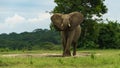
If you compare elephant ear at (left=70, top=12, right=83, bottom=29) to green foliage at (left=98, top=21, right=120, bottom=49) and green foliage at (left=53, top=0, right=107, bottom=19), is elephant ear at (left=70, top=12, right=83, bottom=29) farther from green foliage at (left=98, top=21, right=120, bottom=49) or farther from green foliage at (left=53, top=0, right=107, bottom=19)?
green foliage at (left=98, top=21, right=120, bottom=49)

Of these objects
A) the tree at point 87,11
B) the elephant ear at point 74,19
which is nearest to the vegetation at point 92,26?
the tree at point 87,11

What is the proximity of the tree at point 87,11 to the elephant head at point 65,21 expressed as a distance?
16.1 meters

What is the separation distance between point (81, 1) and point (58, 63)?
81.8ft

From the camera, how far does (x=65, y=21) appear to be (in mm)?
24391

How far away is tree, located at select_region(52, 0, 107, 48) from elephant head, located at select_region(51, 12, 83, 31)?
1613 cm

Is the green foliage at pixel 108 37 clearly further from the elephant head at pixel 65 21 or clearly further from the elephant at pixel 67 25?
the elephant head at pixel 65 21

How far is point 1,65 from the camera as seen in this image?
58.0 ft

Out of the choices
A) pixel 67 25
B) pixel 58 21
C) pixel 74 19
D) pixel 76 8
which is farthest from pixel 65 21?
pixel 76 8

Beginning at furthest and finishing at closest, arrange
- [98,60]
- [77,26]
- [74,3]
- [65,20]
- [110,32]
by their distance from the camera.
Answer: [110,32]
[74,3]
[77,26]
[65,20]
[98,60]

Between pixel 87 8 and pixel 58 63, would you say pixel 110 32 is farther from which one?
pixel 58 63

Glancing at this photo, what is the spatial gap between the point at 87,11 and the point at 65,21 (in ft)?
59.2

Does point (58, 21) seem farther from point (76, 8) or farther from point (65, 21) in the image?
point (76, 8)

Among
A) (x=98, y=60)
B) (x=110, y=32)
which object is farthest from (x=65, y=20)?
(x=110, y=32)

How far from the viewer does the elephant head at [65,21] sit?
24403 mm
